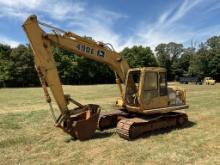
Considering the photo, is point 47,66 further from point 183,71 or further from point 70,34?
point 183,71

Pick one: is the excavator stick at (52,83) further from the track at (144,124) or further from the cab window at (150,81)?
the cab window at (150,81)

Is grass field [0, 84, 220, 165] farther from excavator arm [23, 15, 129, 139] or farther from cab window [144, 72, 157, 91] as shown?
cab window [144, 72, 157, 91]

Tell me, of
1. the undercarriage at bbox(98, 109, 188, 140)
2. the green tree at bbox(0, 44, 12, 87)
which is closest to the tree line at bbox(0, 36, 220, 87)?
the green tree at bbox(0, 44, 12, 87)

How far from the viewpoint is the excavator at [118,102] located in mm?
9641

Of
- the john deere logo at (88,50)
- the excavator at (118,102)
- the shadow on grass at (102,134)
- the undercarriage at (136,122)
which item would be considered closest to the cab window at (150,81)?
the excavator at (118,102)

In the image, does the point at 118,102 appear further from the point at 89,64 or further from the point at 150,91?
the point at 89,64

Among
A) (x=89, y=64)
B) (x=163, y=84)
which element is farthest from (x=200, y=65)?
(x=163, y=84)

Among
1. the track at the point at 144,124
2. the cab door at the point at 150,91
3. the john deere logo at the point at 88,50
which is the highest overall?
the john deere logo at the point at 88,50

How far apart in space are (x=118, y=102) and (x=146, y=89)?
5.02 ft

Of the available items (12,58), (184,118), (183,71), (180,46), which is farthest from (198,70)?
(184,118)

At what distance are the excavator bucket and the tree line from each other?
158ft

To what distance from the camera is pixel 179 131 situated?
11383 mm

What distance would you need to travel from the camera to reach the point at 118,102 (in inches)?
477

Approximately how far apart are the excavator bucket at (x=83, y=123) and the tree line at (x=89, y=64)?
48.1 meters
